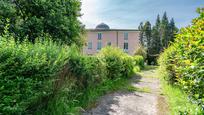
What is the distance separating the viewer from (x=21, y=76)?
320 centimetres

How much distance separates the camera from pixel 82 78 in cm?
602

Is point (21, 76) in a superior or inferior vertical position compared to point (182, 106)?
superior

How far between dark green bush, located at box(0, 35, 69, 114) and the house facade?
1273 inches

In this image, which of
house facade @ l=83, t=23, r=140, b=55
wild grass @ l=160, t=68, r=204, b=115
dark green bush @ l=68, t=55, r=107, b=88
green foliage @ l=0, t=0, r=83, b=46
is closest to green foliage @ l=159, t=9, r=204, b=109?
wild grass @ l=160, t=68, r=204, b=115

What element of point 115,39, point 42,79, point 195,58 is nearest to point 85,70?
point 42,79

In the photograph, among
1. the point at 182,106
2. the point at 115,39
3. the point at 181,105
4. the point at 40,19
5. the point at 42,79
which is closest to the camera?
the point at 42,79

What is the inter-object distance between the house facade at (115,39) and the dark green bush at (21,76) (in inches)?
1273

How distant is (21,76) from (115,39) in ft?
113

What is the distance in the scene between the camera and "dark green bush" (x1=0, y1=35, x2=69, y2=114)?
2916mm

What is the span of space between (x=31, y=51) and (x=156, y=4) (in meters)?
8.10

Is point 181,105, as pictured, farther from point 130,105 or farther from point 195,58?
point 195,58

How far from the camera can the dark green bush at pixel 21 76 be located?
2916 millimetres

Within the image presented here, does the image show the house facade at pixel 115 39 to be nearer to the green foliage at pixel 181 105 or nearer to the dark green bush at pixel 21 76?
the green foliage at pixel 181 105

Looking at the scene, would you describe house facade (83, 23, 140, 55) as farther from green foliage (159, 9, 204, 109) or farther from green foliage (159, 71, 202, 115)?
green foliage (159, 9, 204, 109)
